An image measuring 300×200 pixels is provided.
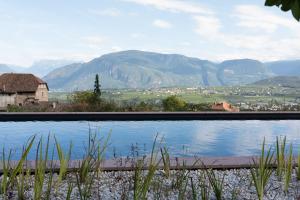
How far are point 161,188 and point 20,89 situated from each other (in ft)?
75.3

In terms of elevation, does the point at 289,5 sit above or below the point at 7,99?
above

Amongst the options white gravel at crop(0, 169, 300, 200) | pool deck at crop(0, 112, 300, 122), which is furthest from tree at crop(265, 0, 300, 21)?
pool deck at crop(0, 112, 300, 122)

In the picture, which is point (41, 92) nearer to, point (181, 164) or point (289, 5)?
point (181, 164)

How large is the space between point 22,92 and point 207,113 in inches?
530

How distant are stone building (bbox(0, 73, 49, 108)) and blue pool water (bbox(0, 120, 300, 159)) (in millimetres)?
10345

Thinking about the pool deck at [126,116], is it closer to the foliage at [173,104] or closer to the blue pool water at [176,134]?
the blue pool water at [176,134]

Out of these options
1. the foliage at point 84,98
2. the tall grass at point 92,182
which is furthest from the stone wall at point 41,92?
the tall grass at point 92,182

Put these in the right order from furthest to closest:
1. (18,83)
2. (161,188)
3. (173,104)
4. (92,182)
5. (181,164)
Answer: (18,83) < (173,104) < (181,164) < (92,182) < (161,188)

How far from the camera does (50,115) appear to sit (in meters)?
15.3

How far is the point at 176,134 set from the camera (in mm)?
13336

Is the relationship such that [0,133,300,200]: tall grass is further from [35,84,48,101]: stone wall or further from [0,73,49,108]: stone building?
[35,84,48,101]: stone wall

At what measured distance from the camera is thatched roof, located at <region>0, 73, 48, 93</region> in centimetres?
2515

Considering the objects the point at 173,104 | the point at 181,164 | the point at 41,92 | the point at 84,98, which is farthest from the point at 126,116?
the point at 41,92

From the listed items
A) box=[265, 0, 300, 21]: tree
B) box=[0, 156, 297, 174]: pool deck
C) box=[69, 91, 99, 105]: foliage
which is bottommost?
box=[0, 156, 297, 174]: pool deck
